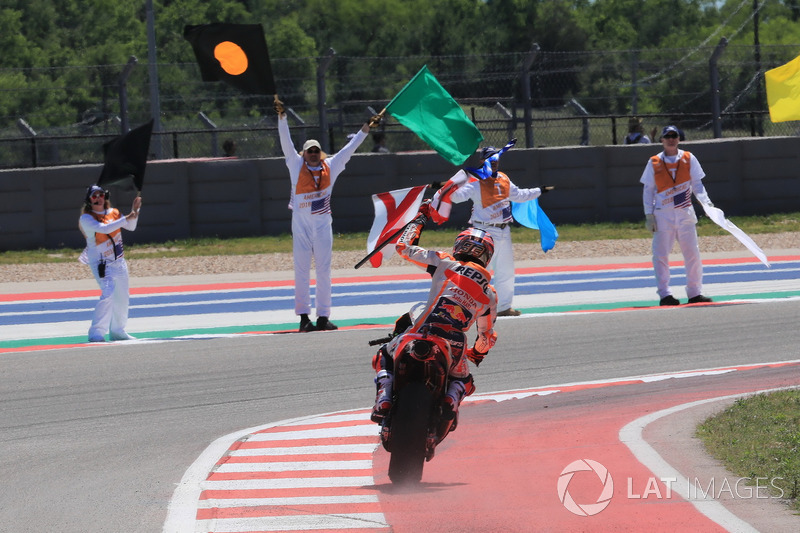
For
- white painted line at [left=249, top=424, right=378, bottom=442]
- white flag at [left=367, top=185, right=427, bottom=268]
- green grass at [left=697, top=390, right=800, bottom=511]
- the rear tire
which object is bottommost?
white painted line at [left=249, top=424, right=378, bottom=442]

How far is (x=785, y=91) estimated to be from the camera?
11352mm

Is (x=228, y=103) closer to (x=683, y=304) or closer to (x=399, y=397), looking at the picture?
(x=683, y=304)

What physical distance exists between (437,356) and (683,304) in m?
8.02

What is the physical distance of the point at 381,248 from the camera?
812cm

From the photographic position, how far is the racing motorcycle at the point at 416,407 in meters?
6.71

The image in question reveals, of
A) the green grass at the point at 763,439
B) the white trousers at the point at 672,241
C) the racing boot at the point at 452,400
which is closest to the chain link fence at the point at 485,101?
the white trousers at the point at 672,241

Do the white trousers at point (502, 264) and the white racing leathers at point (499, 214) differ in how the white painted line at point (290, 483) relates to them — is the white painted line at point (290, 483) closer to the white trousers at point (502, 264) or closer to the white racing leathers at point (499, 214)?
the white racing leathers at point (499, 214)

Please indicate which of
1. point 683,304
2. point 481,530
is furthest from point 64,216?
point 481,530

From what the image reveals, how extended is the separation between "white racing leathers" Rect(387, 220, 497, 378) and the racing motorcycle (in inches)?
3.9

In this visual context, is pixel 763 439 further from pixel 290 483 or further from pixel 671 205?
pixel 671 205

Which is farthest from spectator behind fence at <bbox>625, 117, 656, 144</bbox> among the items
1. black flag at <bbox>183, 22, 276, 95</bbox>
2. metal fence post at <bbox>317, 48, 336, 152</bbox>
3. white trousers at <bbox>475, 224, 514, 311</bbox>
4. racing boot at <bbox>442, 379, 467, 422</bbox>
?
racing boot at <bbox>442, 379, 467, 422</bbox>

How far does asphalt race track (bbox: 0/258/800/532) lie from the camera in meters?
6.26

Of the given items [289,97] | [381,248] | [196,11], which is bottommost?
[381,248]

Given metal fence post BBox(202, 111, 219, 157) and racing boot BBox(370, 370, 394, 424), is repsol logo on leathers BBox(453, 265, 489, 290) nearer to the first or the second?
racing boot BBox(370, 370, 394, 424)
